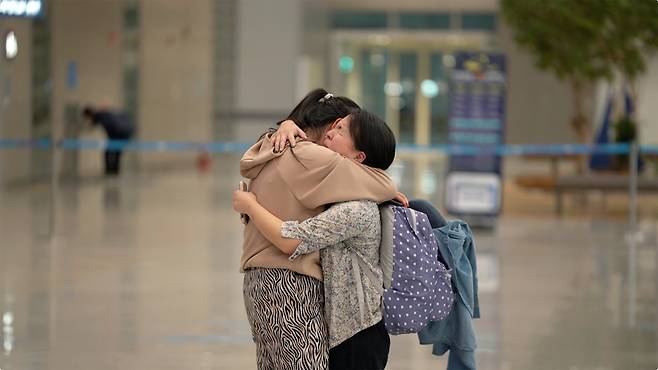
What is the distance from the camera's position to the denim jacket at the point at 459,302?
4.18m

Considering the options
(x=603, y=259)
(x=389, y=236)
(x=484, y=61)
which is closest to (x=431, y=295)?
(x=389, y=236)

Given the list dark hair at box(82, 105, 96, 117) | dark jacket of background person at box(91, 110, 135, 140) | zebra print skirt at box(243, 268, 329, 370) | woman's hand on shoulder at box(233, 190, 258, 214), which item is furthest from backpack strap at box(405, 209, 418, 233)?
dark jacket of background person at box(91, 110, 135, 140)

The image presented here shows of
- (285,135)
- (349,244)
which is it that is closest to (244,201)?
(285,135)

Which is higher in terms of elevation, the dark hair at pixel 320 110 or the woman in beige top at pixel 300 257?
the dark hair at pixel 320 110

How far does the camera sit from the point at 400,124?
35.8m

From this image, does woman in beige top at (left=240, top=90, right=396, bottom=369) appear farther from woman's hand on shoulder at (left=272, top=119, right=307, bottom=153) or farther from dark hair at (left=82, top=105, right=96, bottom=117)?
dark hair at (left=82, top=105, right=96, bottom=117)

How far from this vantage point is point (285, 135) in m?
3.85

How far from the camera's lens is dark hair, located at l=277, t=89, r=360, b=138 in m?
3.98

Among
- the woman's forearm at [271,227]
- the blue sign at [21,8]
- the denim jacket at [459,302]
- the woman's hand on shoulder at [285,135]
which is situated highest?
the blue sign at [21,8]

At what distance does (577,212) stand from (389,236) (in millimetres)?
12656

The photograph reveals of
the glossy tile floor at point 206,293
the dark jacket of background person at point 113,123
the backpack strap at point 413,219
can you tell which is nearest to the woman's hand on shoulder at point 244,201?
the backpack strap at point 413,219

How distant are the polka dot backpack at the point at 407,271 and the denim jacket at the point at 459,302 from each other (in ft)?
0.49

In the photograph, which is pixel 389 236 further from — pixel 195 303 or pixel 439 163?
pixel 439 163

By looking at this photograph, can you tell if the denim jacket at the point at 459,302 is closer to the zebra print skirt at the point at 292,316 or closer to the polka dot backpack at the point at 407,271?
the polka dot backpack at the point at 407,271
